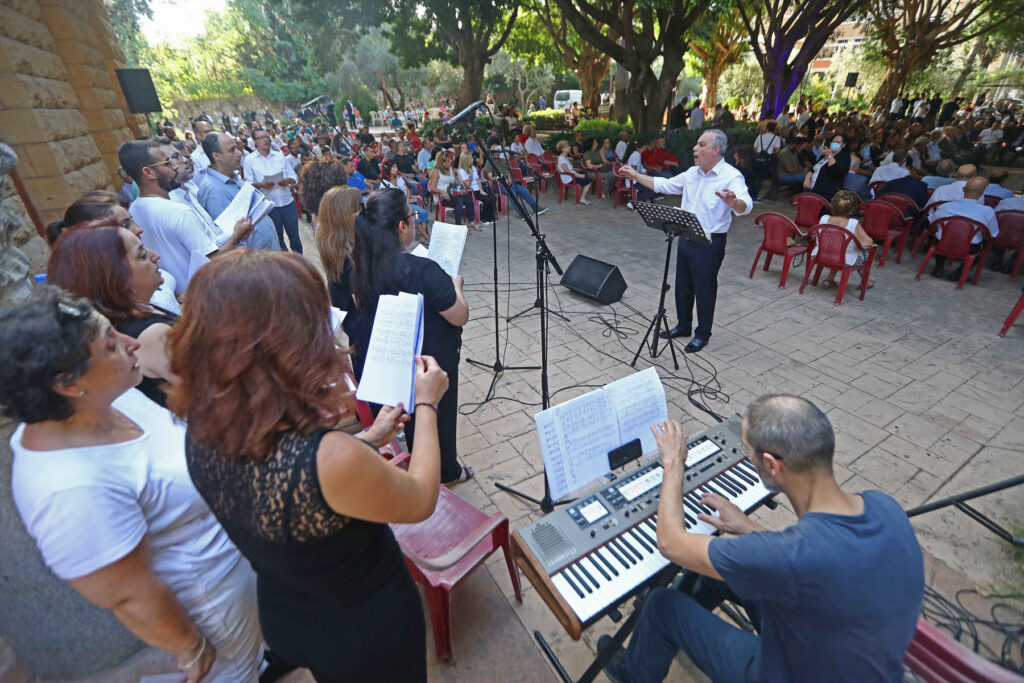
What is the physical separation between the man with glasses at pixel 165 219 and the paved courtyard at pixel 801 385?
2236 mm

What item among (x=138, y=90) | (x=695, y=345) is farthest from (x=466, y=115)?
(x=138, y=90)

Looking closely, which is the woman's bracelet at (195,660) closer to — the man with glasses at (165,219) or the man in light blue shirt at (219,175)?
the man with glasses at (165,219)

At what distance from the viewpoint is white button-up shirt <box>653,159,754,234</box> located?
13.4ft

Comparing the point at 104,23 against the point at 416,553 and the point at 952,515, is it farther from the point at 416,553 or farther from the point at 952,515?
the point at 952,515

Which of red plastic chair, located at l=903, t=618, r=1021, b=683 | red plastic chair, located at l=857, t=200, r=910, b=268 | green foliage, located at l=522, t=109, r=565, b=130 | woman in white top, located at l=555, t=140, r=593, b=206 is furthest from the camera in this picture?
green foliage, located at l=522, t=109, r=565, b=130

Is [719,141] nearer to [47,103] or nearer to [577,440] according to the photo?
[577,440]

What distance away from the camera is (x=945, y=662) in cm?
134

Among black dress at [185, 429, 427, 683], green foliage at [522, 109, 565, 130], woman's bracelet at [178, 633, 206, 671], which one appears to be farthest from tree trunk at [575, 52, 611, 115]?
woman's bracelet at [178, 633, 206, 671]

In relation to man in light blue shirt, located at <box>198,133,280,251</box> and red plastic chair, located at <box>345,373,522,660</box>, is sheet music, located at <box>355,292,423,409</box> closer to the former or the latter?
red plastic chair, located at <box>345,373,522,660</box>

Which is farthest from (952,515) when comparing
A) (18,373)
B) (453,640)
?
(18,373)

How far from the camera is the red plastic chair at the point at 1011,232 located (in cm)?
567

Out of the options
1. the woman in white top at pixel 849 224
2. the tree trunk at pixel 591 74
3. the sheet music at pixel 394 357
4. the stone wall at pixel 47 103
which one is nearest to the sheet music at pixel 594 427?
the sheet music at pixel 394 357

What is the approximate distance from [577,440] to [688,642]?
33.1 inches

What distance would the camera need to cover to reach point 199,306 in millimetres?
1008
